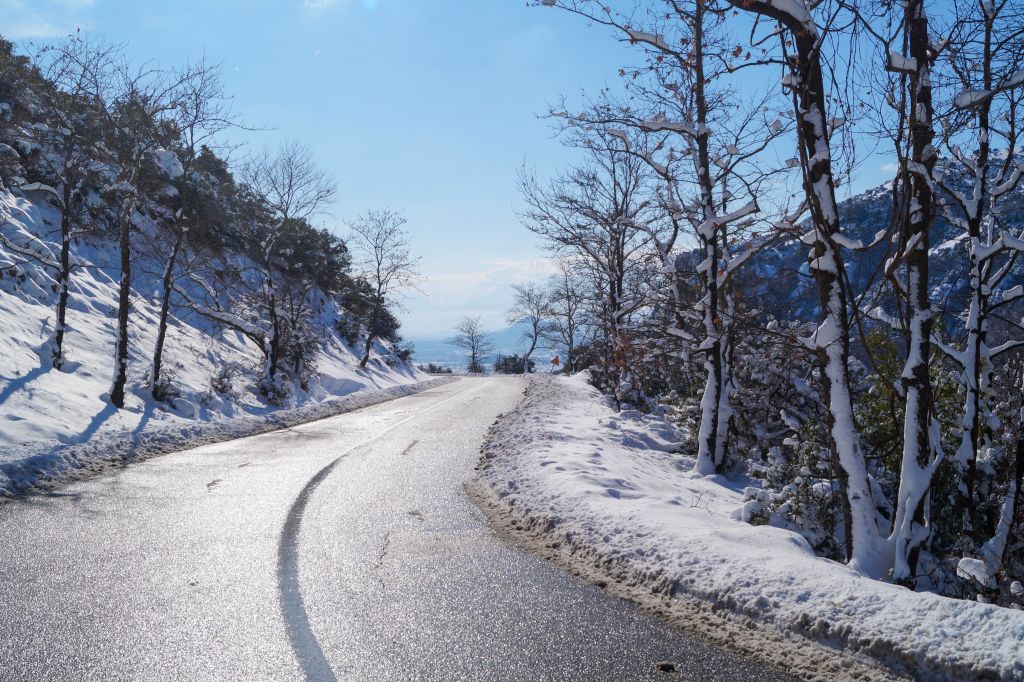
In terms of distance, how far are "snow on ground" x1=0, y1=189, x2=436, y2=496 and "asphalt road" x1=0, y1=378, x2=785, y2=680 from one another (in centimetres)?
283

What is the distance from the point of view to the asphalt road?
3492 mm

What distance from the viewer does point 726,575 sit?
455 centimetres

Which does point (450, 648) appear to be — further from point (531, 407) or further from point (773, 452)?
point (531, 407)

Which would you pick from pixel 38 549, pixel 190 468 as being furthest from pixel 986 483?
pixel 190 468

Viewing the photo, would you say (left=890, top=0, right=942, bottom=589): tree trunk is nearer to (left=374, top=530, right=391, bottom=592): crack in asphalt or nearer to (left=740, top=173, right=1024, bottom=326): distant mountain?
(left=740, top=173, right=1024, bottom=326): distant mountain

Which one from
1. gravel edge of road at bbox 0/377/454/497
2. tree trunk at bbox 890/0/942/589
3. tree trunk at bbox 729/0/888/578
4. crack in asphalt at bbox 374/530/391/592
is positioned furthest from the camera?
gravel edge of road at bbox 0/377/454/497

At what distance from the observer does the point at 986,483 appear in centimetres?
721

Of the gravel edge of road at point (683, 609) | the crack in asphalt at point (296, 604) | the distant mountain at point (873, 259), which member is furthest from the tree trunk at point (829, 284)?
the crack in asphalt at point (296, 604)

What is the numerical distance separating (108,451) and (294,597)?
781 cm

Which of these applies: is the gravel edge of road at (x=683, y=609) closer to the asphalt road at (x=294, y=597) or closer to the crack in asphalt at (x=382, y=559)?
the asphalt road at (x=294, y=597)

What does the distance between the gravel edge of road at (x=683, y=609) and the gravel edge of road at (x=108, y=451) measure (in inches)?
232

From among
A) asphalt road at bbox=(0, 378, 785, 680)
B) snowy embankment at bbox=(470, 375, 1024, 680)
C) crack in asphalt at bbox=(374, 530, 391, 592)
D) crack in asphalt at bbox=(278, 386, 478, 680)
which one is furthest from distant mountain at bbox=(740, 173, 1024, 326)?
crack in asphalt at bbox=(278, 386, 478, 680)

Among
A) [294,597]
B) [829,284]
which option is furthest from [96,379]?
[829,284]

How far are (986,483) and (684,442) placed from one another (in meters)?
6.53
